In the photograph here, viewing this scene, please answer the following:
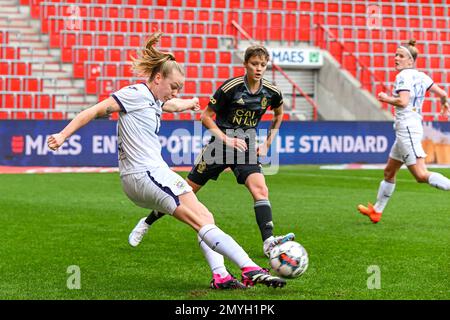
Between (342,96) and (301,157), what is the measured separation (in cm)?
611

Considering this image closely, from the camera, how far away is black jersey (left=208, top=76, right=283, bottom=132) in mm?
8898

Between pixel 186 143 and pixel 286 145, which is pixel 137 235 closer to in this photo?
pixel 186 143

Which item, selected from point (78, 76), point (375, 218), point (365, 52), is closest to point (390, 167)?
point (375, 218)

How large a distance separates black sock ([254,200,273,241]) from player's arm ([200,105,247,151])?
0.64 metres

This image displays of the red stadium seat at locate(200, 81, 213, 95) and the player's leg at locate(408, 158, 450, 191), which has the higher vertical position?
the red stadium seat at locate(200, 81, 213, 95)

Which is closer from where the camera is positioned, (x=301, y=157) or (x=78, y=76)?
(x=301, y=157)

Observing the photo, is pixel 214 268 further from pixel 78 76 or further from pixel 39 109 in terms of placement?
pixel 78 76

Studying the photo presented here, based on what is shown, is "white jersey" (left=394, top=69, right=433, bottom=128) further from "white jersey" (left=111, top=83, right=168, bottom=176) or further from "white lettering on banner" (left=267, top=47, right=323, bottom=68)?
"white lettering on banner" (left=267, top=47, right=323, bottom=68)

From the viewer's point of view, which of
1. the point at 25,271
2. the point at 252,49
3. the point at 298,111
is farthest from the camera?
the point at 298,111

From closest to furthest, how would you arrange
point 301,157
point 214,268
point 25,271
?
point 214,268 → point 25,271 → point 301,157

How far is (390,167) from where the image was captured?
1187 centimetres

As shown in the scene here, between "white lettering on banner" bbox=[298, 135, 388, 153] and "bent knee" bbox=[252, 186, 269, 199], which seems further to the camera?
"white lettering on banner" bbox=[298, 135, 388, 153]

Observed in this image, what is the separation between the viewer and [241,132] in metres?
9.09

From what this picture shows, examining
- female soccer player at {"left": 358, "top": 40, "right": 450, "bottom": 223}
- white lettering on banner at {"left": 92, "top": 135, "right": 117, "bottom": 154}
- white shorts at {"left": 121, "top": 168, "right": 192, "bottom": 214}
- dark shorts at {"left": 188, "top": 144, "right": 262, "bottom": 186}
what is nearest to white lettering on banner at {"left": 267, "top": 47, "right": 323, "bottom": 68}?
white lettering on banner at {"left": 92, "top": 135, "right": 117, "bottom": 154}
